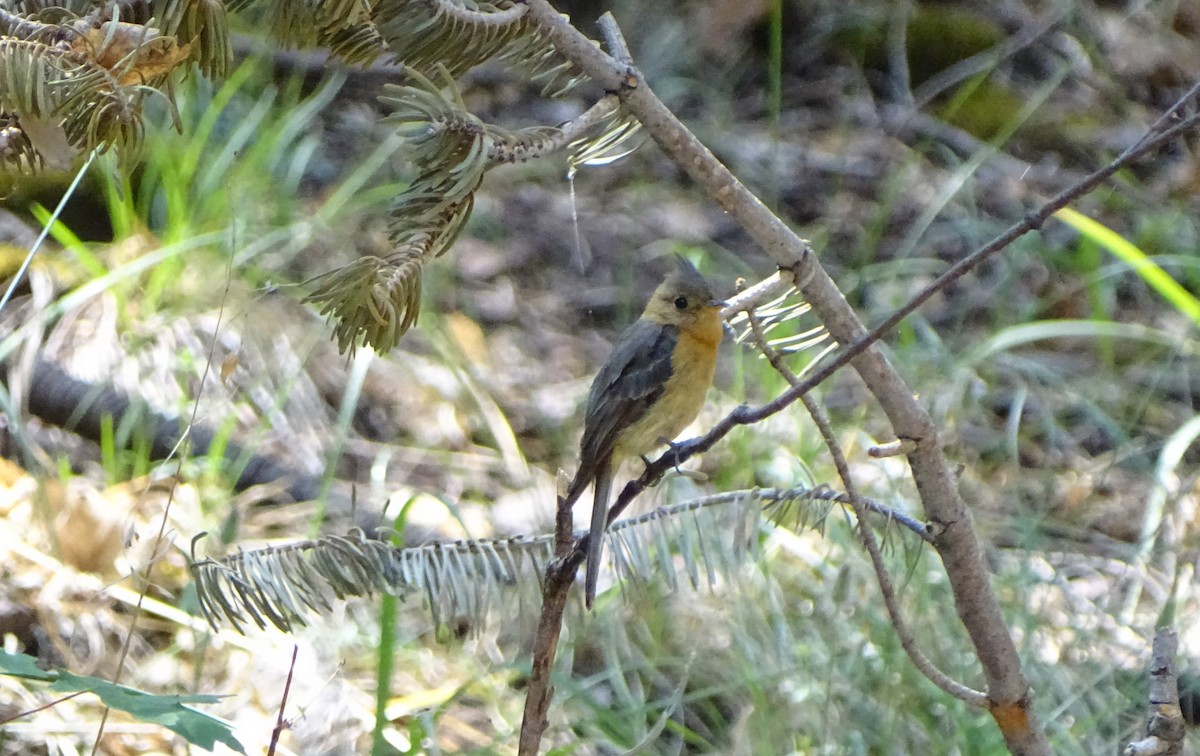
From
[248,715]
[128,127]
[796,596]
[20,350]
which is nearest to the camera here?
[128,127]

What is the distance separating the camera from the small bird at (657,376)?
2.75 m

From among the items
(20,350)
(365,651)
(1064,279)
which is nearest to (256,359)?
(20,350)

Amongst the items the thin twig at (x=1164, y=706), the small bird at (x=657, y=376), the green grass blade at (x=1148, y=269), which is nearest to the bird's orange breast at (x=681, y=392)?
the small bird at (x=657, y=376)

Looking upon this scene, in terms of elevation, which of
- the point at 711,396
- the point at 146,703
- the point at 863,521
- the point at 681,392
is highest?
the point at 863,521

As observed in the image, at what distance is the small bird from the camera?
2.75 meters

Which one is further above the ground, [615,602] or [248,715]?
[615,602]

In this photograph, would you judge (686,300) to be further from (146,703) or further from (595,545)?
(146,703)

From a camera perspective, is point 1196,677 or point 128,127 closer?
point 128,127

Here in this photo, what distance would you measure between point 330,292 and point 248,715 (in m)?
1.85

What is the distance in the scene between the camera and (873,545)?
1.64 meters

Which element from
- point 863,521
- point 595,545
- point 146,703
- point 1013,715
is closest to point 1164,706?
point 1013,715

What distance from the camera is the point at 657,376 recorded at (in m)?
2.92

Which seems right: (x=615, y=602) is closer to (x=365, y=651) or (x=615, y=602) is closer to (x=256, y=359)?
(x=365, y=651)

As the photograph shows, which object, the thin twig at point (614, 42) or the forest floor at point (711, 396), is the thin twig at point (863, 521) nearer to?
the forest floor at point (711, 396)
